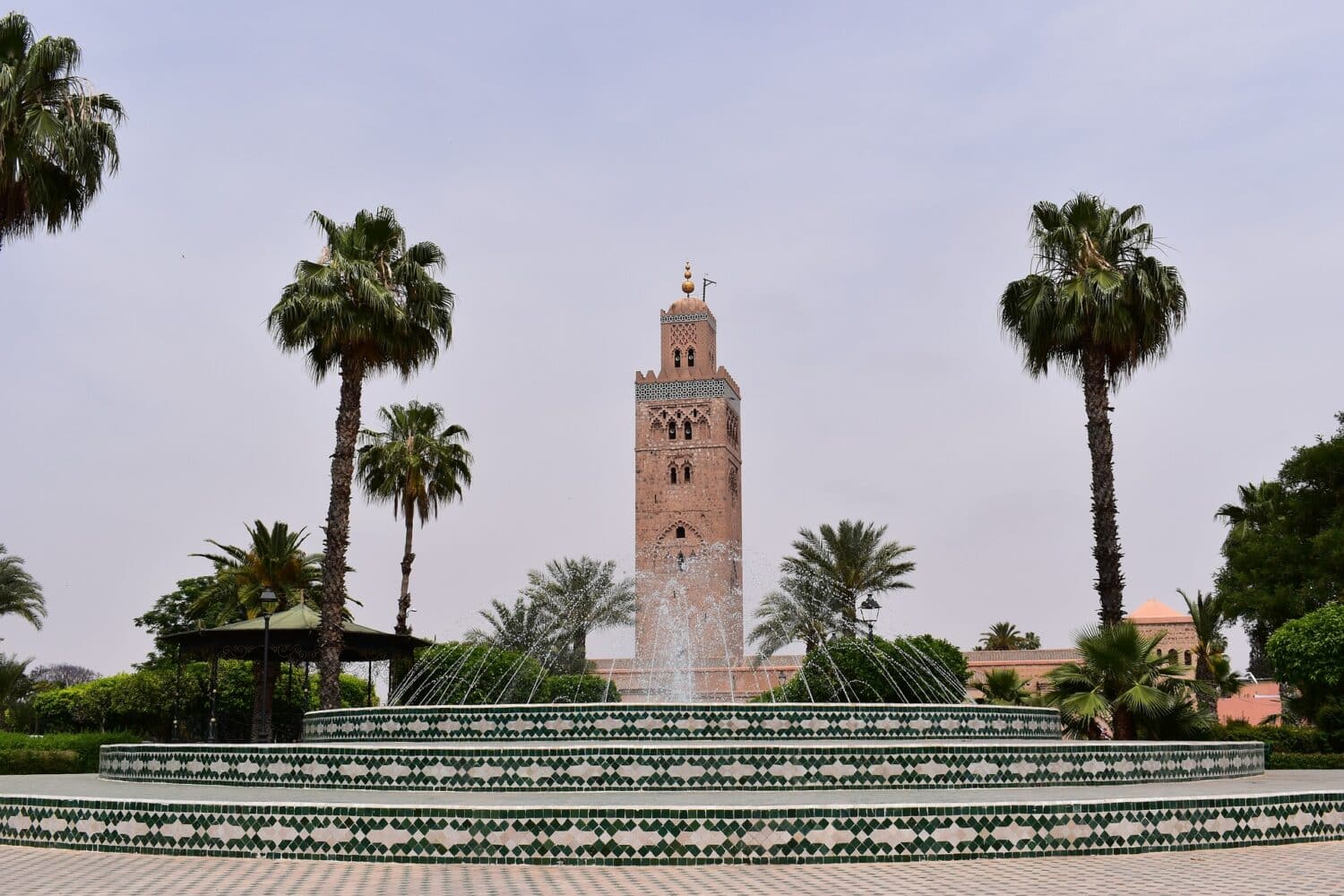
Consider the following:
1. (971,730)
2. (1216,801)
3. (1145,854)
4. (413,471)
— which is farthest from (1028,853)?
(413,471)

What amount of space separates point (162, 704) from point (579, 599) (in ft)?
45.7

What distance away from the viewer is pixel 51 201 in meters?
16.3

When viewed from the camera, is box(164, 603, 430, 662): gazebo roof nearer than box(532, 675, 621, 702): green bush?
Yes

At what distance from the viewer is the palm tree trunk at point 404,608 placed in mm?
27750

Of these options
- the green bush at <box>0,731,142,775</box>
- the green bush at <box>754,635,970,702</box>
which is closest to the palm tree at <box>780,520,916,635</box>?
the green bush at <box>754,635,970,702</box>

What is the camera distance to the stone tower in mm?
56312

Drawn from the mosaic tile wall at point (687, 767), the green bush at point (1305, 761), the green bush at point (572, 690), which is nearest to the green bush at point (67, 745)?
the mosaic tile wall at point (687, 767)

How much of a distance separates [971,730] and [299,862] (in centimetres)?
682

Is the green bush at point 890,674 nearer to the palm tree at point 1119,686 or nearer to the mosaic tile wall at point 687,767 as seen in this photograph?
the palm tree at point 1119,686

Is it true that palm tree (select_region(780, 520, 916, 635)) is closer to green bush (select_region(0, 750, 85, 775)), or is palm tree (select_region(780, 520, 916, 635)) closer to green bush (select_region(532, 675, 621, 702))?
green bush (select_region(532, 675, 621, 702))

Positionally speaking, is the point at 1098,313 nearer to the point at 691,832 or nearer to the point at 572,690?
the point at 691,832

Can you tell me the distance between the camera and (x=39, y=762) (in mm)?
19047

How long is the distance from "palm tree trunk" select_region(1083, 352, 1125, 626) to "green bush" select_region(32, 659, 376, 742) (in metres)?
16.4

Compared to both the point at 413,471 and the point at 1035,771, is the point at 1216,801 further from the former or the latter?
the point at 413,471
